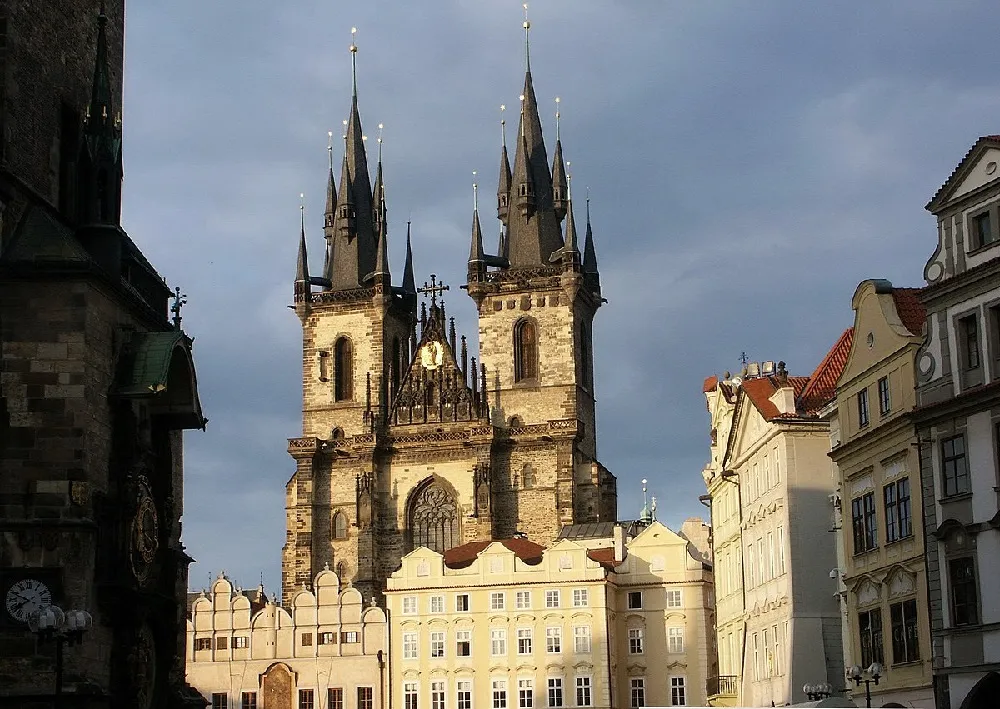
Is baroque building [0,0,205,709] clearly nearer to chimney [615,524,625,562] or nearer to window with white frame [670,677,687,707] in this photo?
window with white frame [670,677,687,707]

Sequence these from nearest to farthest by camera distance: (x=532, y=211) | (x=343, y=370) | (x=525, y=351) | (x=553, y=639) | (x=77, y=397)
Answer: (x=77, y=397) → (x=553, y=639) → (x=525, y=351) → (x=343, y=370) → (x=532, y=211)

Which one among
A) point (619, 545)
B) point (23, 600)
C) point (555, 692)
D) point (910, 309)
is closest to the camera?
point (23, 600)

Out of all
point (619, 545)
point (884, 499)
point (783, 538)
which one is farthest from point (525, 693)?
point (884, 499)

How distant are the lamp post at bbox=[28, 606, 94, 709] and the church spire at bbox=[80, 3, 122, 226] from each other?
21.0 ft

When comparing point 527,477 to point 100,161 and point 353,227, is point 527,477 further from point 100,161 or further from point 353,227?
point 100,161

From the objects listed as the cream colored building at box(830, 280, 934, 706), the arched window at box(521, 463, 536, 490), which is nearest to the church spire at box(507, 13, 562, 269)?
the arched window at box(521, 463, 536, 490)

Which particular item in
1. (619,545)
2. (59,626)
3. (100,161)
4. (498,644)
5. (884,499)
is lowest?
(59,626)

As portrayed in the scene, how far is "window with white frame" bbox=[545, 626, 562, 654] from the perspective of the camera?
70.2m

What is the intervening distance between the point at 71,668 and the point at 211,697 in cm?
5354

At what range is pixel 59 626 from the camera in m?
20.2

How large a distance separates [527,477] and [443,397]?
21.0ft

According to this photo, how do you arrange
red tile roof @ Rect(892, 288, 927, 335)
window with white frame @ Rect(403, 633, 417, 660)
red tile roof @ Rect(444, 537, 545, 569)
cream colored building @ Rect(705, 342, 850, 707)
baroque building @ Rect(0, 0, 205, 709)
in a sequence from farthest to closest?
red tile roof @ Rect(444, 537, 545, 569), window with white frame @ Rect(403, 633, 417, 660), cream colored building @ Rect(705, 342, 850, 707), red tile roof @ Rect(892, 288, 927, 335), baroque building @ Rect(0, 0, 205, 709)

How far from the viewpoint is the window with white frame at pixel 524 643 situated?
7056 centimetres

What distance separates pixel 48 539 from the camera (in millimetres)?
21922
